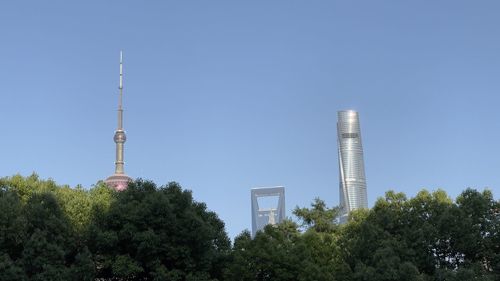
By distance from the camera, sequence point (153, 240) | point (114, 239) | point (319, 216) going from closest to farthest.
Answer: point (153, 240)
point (114, 239)
point (319, 216)

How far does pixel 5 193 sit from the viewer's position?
36.1 metres

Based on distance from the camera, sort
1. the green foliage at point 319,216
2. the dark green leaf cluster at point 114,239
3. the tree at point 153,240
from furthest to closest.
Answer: the green foliage at point 319,216, the tree at point 153,240, the dark green leaf cluster at point 114,239

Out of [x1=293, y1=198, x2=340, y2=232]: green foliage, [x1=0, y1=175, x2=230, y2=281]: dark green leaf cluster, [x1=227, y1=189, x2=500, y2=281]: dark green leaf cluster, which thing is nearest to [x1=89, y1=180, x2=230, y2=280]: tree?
[x1=0, y1=175, x2=230, y2=281]: dark green leaf cluster

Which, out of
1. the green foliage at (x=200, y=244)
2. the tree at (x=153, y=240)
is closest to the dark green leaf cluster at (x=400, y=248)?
the green foliage at (x=200, y=244)

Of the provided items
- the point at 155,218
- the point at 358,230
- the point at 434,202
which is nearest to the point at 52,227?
the point at 155,218

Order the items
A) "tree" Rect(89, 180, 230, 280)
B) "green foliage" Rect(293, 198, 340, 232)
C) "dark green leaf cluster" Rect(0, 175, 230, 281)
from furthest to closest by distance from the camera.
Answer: "green foliage" Rect(293, 198, 340, 232) < "tree" Rect(89, 180, 230, 280) < "dark green leaf cluster" Rect(0, 175, 230, 281)

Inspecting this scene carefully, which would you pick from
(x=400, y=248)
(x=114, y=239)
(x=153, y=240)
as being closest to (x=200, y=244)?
(x=153, y=240)

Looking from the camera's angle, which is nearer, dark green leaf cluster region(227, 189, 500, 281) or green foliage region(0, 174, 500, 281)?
green foliage region(0, 174, 500, 281)

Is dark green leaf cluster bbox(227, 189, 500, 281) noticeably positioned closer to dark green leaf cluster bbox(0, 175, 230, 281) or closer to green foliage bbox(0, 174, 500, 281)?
green foliage bbox(0, 174, 500, 281)

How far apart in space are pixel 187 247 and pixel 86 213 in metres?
6.81

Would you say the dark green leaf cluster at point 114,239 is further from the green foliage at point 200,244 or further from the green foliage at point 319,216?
the green foliage at point 319,216

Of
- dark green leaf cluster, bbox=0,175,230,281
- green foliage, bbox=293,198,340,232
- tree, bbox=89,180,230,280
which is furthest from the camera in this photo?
green foliage, bbox=293,198,340,232

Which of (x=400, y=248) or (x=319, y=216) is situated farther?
(x=319, y=216)

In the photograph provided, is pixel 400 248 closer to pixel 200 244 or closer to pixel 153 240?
pixel 200 244
